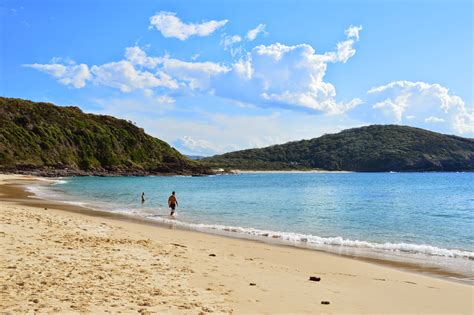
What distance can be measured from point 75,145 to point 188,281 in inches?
5217

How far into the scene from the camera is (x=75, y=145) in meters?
133

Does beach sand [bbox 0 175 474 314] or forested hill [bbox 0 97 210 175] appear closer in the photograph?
beach sand [bbox 0 175 474 314]

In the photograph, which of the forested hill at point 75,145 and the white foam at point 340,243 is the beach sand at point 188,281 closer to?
the white foam at point 340,243

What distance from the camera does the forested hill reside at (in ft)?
376

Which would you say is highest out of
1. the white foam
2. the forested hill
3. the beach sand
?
the forested hill

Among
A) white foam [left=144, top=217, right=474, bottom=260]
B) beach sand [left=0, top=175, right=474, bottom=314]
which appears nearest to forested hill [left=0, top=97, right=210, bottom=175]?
white foam [left=144, top=217, right=474, bottom=260]

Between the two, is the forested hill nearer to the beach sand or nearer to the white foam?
the white foam

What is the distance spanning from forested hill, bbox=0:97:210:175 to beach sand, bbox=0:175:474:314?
337 feet

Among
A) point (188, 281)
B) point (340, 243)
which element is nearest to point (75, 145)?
point (340, 243)

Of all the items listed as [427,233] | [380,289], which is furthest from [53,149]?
[380,289]

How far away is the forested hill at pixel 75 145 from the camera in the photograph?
376ft

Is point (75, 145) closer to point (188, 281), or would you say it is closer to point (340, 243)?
point (340, 243)

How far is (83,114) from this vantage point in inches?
6176

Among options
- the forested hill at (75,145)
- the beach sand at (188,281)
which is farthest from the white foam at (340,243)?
the forested hill at (75,145)
